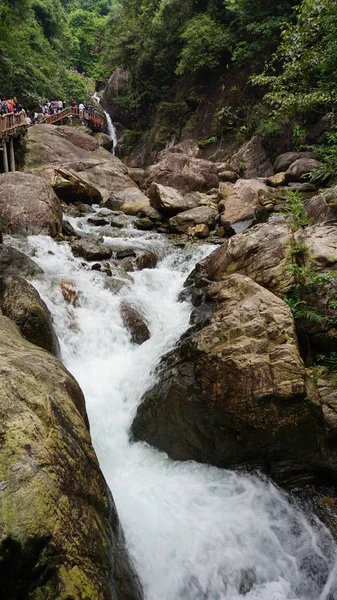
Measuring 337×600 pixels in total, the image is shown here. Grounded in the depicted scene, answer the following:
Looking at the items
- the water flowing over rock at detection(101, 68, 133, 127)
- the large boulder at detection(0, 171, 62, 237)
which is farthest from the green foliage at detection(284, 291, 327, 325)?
the water flowing over rock at detection(101, 68, 133, 127)

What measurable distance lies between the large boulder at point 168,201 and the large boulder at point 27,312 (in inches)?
334

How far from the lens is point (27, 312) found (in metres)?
5.42

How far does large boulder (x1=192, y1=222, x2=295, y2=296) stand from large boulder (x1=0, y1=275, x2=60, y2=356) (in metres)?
3.70

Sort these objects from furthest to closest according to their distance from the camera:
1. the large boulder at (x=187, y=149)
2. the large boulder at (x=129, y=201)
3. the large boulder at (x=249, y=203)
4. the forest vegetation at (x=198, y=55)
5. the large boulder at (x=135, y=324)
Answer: the large boulder at (x=187, y=149), the large boulder at (x=129, y=201), the large boulder at (x=249, y=203), the forest vegetation at (x=198, y=55), the large boulder at (x=135, y=324)

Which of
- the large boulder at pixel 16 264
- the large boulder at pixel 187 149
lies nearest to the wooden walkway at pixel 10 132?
the large boulder at pixel 187 149

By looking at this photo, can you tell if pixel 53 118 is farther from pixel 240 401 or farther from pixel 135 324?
pixel 240 401

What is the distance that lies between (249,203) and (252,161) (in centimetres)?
699

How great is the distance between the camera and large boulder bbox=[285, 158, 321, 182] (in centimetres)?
1353

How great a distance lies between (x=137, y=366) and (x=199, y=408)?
176cm

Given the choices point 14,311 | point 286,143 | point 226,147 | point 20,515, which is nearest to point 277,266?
point 14,311

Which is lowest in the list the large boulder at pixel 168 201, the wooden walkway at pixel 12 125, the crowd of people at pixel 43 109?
the large boulder at pixel 168 201

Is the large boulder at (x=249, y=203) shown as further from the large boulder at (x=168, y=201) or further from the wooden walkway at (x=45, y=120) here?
the wooden walkway at (x=45, y=120)

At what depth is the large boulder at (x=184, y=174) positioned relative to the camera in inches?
643

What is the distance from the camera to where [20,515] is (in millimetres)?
2020
